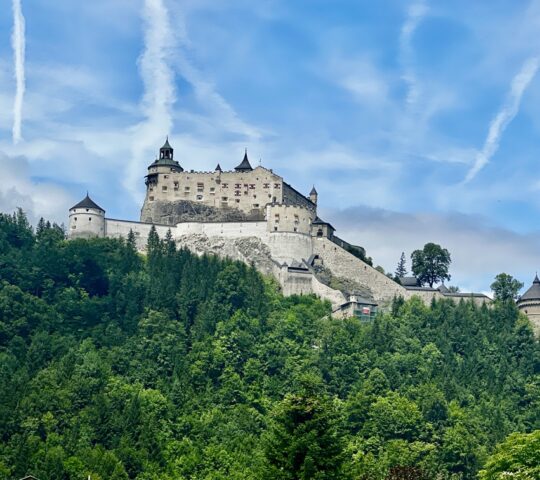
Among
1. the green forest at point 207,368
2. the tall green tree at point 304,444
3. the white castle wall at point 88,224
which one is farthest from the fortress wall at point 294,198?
the tall green tree at point 304,444

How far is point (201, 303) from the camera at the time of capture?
4397 inches

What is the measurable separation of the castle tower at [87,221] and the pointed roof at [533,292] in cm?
3524

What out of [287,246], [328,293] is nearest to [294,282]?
[328,293]

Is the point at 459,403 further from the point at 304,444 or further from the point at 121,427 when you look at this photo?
the point at 304,444

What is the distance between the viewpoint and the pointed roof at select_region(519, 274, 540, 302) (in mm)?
119250

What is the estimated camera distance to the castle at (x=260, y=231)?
11606 cm

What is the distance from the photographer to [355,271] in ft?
388

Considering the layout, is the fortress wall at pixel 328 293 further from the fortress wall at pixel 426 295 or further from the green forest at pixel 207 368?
the fortress wall at pixel 426 295

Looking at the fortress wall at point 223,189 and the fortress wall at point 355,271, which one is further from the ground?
the fortress wall at point 223,189

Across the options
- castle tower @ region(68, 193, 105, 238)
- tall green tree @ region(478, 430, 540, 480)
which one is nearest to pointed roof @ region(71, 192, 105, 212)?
castle tower @ region(68, 193, 105, 238)

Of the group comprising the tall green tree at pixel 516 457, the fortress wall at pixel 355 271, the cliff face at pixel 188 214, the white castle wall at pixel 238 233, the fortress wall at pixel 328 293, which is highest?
the cliff face at pixel 188 214

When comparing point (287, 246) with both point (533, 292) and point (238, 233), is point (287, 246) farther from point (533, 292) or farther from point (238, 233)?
point (533, 292)

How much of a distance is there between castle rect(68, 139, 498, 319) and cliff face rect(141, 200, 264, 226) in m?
0.08

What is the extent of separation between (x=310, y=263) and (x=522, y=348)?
18296mm
